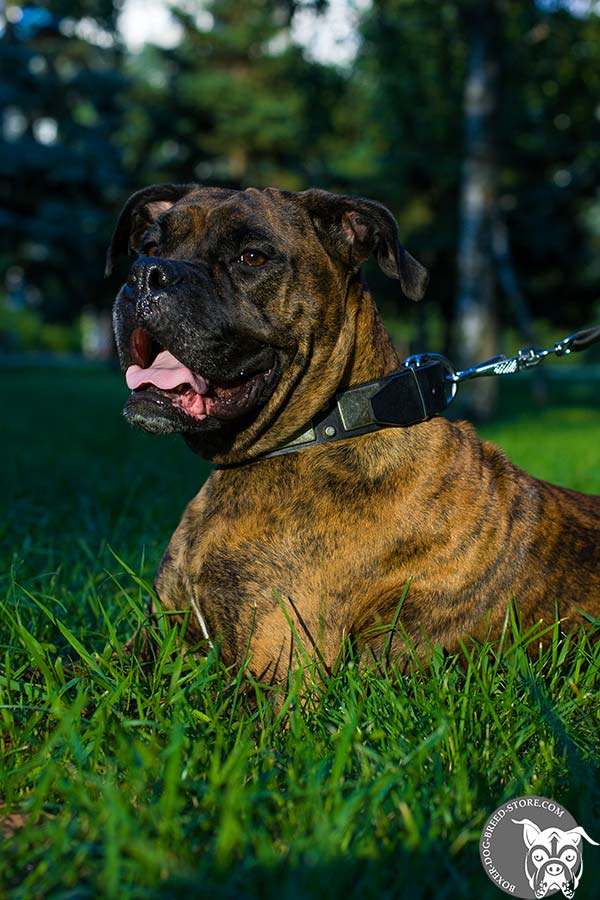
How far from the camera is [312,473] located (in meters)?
3.11

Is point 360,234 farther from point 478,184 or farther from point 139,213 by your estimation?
→ point 478,184

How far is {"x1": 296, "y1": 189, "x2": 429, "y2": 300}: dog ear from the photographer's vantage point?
3.37m

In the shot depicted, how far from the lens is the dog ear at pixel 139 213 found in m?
3.99

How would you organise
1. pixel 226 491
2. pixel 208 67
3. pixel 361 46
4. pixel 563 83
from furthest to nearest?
pixel 208 67
pixel 361 46
pixel 563 83
pixel 226 491

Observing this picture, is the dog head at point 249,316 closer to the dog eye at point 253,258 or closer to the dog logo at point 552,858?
the dog eye at point 253,258

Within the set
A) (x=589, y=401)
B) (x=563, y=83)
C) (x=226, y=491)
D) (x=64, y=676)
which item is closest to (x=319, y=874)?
(x=64, y=676)

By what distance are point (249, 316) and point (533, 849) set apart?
201cm

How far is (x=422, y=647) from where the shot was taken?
301 cm

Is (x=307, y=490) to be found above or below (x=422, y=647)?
above

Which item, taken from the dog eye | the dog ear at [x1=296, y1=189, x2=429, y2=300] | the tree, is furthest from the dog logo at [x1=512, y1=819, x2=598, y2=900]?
the tree

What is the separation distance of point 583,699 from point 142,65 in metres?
41.7

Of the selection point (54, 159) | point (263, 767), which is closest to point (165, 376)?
point (263, 767)

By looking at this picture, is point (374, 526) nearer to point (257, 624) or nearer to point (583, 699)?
point (257, 624)

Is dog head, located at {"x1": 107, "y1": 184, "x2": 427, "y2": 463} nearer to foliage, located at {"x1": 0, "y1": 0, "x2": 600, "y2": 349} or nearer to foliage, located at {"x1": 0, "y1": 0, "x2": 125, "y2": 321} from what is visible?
foliage, located at {"x1": 0, "y1": 0, "x2": 600, "y2": 349}
